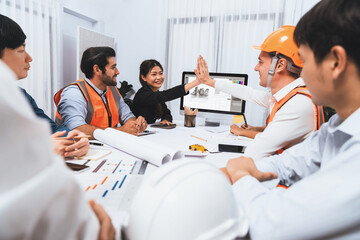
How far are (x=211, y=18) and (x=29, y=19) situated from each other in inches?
87.8

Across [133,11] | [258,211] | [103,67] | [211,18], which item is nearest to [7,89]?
[258,211]

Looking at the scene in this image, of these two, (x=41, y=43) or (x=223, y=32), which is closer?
(x=41, y=43)

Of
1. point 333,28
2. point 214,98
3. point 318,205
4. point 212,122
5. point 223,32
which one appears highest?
point 223,32

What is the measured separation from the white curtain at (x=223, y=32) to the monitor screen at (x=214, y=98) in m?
0.86

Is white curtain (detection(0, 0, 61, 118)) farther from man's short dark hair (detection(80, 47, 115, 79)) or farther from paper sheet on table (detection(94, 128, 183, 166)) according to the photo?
paper sheet on table (detection(94, 128, 183, 166))

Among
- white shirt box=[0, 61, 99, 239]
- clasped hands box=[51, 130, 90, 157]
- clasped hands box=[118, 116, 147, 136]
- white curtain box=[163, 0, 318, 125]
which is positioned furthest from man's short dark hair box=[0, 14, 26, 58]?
white curtain box=[163, 0, 318, 125]

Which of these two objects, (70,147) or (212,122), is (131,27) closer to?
(212,122)

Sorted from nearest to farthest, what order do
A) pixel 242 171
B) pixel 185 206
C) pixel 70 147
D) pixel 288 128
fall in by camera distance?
pixel 185 206
pixel 242 171
pixel 70 147
pixel 288 128

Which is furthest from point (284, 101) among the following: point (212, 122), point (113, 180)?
point (212, 122)

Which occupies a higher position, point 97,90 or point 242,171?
point 97,90

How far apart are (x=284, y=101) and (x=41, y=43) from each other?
9.02ft

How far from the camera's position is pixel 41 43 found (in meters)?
2.61

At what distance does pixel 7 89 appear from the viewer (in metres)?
0.26

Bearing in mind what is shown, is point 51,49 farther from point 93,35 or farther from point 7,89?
point 7,89
